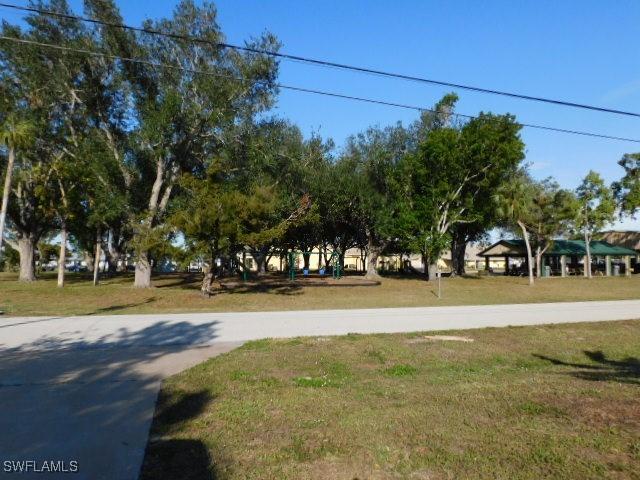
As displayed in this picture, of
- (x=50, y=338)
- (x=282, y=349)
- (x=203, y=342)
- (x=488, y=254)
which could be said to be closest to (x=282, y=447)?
(x=282, y=349)

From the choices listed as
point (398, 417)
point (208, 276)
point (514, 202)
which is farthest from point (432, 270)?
point (398, 417)

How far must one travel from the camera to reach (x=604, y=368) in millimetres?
8758

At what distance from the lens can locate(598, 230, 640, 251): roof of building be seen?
62.6 metres

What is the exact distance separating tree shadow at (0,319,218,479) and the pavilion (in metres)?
49.7

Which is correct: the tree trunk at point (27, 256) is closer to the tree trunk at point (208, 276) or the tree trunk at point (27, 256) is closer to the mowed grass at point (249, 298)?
the mowed grass at point (249, 298)

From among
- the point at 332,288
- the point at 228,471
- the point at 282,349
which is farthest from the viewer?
the point at 332,288

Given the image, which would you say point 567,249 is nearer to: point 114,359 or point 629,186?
point 629,186

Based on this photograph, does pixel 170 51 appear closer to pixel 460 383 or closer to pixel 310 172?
pixel 310 172

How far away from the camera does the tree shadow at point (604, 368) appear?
7.70 metres

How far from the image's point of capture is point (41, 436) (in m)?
5.08

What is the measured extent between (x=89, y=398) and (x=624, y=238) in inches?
2799

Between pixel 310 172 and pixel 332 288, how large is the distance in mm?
11000

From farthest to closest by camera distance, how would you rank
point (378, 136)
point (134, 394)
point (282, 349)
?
point (378, 136), point (282, 349), point (134, 394)

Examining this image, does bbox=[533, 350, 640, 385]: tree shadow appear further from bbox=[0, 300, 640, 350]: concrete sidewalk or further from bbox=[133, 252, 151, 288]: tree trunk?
bbox=[133, 252, 151, 288]: tree trunk
